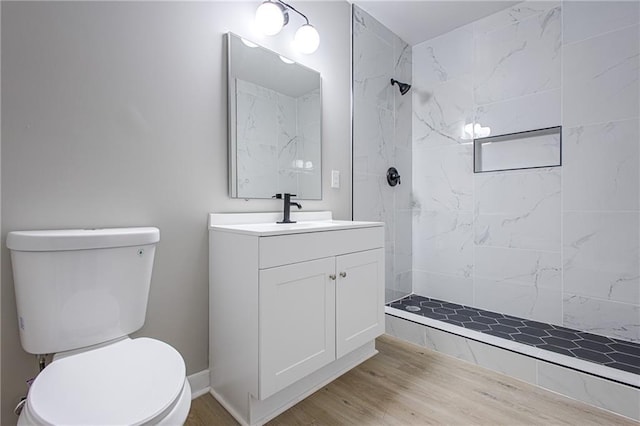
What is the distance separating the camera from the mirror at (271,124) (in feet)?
5.31

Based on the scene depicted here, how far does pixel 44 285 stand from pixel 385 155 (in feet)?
7.39

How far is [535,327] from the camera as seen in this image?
2082 mm

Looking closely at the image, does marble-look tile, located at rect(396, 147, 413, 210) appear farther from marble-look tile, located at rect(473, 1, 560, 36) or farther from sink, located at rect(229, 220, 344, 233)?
sink, located at rect(229, 220, 344, 233)

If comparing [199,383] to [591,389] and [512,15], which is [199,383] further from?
[512,15]

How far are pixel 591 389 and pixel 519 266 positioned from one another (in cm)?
98

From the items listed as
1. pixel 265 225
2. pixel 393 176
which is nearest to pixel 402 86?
pixel 393 176

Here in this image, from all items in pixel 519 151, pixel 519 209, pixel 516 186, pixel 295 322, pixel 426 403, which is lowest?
pixel 426 403

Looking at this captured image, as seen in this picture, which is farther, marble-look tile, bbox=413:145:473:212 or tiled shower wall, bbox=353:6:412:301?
marble-look tile, bbox=413:145:473:212

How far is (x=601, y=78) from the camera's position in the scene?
195 centimetres

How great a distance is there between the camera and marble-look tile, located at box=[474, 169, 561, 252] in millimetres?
2148

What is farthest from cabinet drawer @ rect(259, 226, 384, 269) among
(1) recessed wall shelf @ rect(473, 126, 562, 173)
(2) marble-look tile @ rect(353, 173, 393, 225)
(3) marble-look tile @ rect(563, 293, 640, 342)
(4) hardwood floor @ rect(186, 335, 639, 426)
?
(3) marble-look tile @ rect(563, 293, 640, 342)

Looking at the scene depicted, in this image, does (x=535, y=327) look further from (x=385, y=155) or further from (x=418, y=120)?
(x=418, y=120)

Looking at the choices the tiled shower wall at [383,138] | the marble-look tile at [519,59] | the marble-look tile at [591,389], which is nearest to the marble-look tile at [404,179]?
the tiled shower wall at [383,138]

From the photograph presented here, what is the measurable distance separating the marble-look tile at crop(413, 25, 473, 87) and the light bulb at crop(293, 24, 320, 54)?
1.33m
